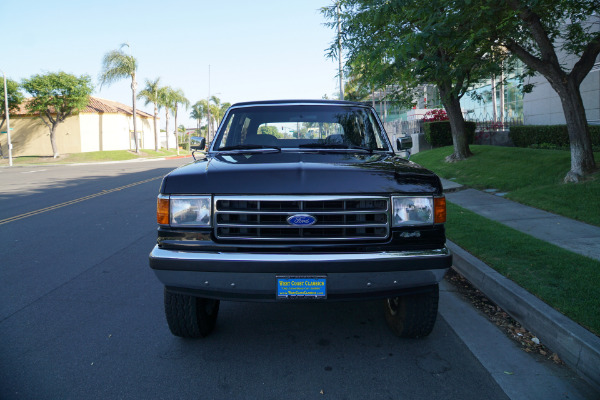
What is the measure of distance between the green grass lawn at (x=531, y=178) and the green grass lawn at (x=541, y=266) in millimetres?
2021

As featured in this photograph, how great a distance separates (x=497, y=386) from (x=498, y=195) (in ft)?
28.5

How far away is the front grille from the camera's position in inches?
124

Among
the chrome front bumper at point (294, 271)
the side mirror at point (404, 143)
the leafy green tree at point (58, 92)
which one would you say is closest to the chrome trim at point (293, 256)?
the chrome front bumper at point (294, 271)

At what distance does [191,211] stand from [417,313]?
185cm

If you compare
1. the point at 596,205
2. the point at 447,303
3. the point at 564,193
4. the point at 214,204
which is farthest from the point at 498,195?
the point at 214,204

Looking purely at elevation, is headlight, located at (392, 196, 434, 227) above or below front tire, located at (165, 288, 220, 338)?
above

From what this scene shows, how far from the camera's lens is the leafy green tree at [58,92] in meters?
42.2

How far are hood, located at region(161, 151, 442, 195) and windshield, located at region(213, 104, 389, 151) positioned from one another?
45.2 inches

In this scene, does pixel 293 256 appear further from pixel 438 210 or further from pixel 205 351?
pixel 205 351

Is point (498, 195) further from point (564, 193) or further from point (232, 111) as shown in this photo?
point (232, 111)

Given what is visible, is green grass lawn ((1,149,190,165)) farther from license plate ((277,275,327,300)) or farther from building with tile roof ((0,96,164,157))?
license plate ((277,275,327,300))

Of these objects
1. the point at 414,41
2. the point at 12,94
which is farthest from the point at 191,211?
the point at 12,94

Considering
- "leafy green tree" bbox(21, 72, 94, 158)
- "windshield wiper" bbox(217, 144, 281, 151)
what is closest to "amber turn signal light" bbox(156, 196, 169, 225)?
"windshield wiper" bbox(217, 144, 281, 151)

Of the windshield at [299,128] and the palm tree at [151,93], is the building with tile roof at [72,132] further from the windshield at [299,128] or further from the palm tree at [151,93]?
the windshield at [299,128]
